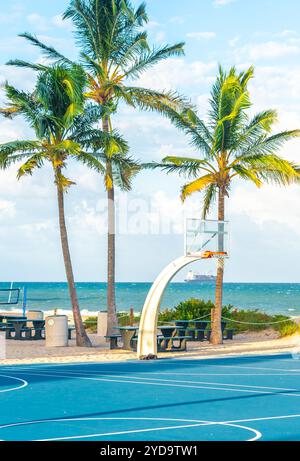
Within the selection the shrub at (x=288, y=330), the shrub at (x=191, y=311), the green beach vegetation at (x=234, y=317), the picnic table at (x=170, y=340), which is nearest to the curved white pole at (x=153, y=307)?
the picnic table at (x=170, y=340)

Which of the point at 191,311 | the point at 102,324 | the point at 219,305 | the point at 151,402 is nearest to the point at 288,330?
the point at 191,311

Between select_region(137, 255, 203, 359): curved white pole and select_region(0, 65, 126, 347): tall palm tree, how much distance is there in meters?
5.88

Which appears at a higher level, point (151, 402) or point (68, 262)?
point (68, 262)

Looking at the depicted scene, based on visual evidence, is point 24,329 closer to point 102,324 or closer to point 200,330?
point 102,324

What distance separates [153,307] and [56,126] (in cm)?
800

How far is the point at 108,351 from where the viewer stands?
28312mm

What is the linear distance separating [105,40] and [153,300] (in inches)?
426

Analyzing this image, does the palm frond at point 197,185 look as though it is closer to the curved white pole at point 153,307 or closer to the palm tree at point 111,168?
the palm tree at point 111,168

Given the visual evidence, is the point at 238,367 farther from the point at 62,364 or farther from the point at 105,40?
the point at 105,40

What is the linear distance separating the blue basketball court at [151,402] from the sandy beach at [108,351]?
2487 millimetres

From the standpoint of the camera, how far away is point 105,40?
102 feet

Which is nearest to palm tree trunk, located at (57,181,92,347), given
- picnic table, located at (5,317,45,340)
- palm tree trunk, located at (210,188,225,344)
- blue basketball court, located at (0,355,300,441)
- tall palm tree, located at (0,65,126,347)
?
tall palm tree, located at (0,65,126,347)
